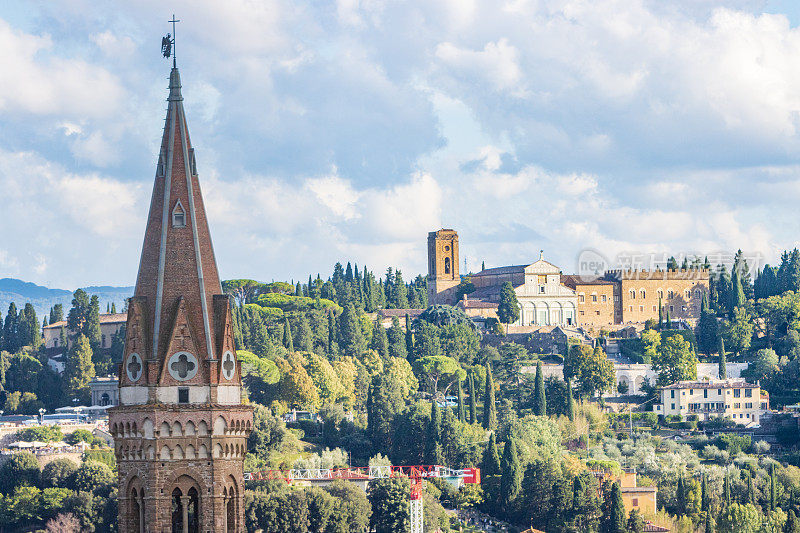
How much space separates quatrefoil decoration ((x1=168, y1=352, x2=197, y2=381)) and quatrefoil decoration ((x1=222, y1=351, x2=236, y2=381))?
1.75 ft

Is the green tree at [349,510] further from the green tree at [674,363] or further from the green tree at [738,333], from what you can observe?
the green tree at [738,333]

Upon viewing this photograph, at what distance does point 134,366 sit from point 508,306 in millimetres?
137479

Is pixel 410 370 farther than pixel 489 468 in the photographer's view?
Yes

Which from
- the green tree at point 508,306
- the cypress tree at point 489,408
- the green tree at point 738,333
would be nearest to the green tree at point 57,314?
the green tree at point 508,306

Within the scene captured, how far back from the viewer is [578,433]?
130250mm

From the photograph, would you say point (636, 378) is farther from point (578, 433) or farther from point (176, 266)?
point (176, 266)

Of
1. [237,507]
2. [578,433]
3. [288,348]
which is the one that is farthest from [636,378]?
[237,507]

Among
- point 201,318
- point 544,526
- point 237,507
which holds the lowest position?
point 544,526

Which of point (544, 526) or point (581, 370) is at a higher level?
point (581, 370)

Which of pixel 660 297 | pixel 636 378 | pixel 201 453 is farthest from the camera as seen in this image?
pixel 660 297

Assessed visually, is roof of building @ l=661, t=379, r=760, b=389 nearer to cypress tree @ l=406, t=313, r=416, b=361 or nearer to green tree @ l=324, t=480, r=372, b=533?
cypress tree @ l=406, t=313, r=416, b=361

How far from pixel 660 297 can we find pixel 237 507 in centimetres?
14434

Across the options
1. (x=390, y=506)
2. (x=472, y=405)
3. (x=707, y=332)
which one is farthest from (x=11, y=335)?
(x=707, y=332)

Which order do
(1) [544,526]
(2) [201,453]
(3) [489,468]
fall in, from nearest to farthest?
(2) [201,453] < (1) [544,526] < (3) [489,468]
